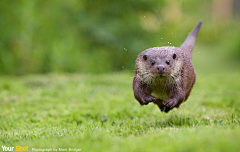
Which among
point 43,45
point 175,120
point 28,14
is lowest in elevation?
point 175,120

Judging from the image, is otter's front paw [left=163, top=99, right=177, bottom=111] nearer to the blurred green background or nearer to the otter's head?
the otter's head

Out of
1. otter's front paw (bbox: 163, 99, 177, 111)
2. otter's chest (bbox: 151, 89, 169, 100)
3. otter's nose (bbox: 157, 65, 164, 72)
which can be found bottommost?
otter's front paw (bbox: 163, 99, 177, 111)

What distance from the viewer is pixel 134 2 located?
39.1 ft

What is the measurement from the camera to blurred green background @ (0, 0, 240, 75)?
1082cm

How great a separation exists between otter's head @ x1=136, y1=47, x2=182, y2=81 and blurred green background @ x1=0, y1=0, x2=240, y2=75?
7.17 metres

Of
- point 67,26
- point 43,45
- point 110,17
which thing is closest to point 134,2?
point 110,17

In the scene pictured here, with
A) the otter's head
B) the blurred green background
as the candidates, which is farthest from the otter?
the blurred green background

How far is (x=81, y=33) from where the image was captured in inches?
483

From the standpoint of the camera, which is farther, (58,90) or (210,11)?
(210,11)

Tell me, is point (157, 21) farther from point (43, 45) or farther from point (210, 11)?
point (210, 11)

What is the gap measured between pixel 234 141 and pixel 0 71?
9.57 m

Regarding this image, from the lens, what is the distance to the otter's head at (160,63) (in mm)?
3945

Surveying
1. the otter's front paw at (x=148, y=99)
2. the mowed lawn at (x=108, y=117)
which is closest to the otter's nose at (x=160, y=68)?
the otter's front paw at (x=148, y=99)

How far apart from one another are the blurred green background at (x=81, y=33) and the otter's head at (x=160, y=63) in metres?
7.17
